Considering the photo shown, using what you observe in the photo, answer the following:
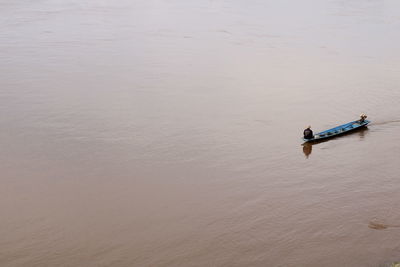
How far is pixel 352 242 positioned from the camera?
40.8ft

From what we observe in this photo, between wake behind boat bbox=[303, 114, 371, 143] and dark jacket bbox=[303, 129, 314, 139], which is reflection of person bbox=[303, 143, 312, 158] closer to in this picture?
wake behind boat bbox=[303, 114, 371, 143]

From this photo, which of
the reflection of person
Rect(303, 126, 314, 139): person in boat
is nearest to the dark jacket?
Rect(303, 126, 314, 139): person in boat

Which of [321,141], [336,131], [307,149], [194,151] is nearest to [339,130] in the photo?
[336,131]

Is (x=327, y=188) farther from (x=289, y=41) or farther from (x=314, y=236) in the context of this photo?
(x=289, y=41)

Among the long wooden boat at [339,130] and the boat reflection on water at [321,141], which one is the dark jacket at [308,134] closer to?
the long wooden boat at [339,130]

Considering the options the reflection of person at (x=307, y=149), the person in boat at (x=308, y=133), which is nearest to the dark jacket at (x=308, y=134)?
the person in boat at (x=308, y=133)

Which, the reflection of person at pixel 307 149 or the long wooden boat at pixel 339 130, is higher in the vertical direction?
the long wooden boat at pixel 339 130

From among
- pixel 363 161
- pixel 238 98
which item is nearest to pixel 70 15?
pixel 238 98

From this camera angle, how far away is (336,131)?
61.7ft

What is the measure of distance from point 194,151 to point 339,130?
5675 millimetres

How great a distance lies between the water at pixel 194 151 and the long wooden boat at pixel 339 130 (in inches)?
12.1

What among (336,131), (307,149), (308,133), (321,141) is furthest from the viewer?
(336,131)

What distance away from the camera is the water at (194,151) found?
40.8 ft

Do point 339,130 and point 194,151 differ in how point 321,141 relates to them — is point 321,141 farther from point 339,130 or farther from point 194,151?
point 194,151
